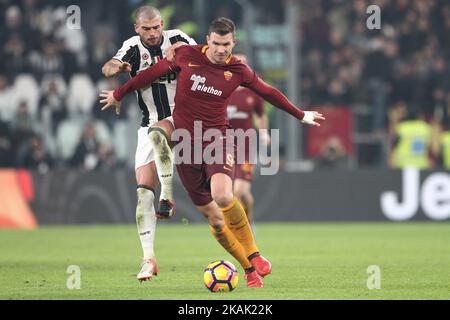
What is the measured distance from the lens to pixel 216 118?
961 centimetres

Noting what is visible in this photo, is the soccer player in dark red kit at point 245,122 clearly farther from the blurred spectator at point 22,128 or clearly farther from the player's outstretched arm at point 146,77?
the blurred spectator at point 22,128

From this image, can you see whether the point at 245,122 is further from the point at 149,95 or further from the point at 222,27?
the point at 222,27

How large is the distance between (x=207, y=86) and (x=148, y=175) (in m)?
1.33

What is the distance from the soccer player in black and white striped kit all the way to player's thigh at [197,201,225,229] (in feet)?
1.93

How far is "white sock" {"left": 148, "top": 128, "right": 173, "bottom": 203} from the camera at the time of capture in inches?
395

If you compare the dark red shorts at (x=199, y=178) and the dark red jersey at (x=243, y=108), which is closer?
the dark red shorts at (x=199, y=178)

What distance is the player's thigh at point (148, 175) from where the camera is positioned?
1038 centimetres

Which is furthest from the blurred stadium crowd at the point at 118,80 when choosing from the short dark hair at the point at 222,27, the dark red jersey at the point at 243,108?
the short dark hair at the point at 222,27

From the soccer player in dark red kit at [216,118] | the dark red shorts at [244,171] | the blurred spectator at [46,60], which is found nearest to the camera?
Answer: the soccer player in dark red kit at [216,118]

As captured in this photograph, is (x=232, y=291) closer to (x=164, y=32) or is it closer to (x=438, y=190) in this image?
(x=164, y=32)

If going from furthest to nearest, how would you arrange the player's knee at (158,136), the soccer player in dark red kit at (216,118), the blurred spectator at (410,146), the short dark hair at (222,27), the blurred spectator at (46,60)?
the blurred spectator at (46,60), the blurred spectator at (410,146), the player's knee at (158,136), the soccer player in dark red kit at (216,118), the short dark hair at (222,27)

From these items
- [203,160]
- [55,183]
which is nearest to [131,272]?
[203,160]

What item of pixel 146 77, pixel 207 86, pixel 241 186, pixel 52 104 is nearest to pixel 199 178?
pixel 207 86
